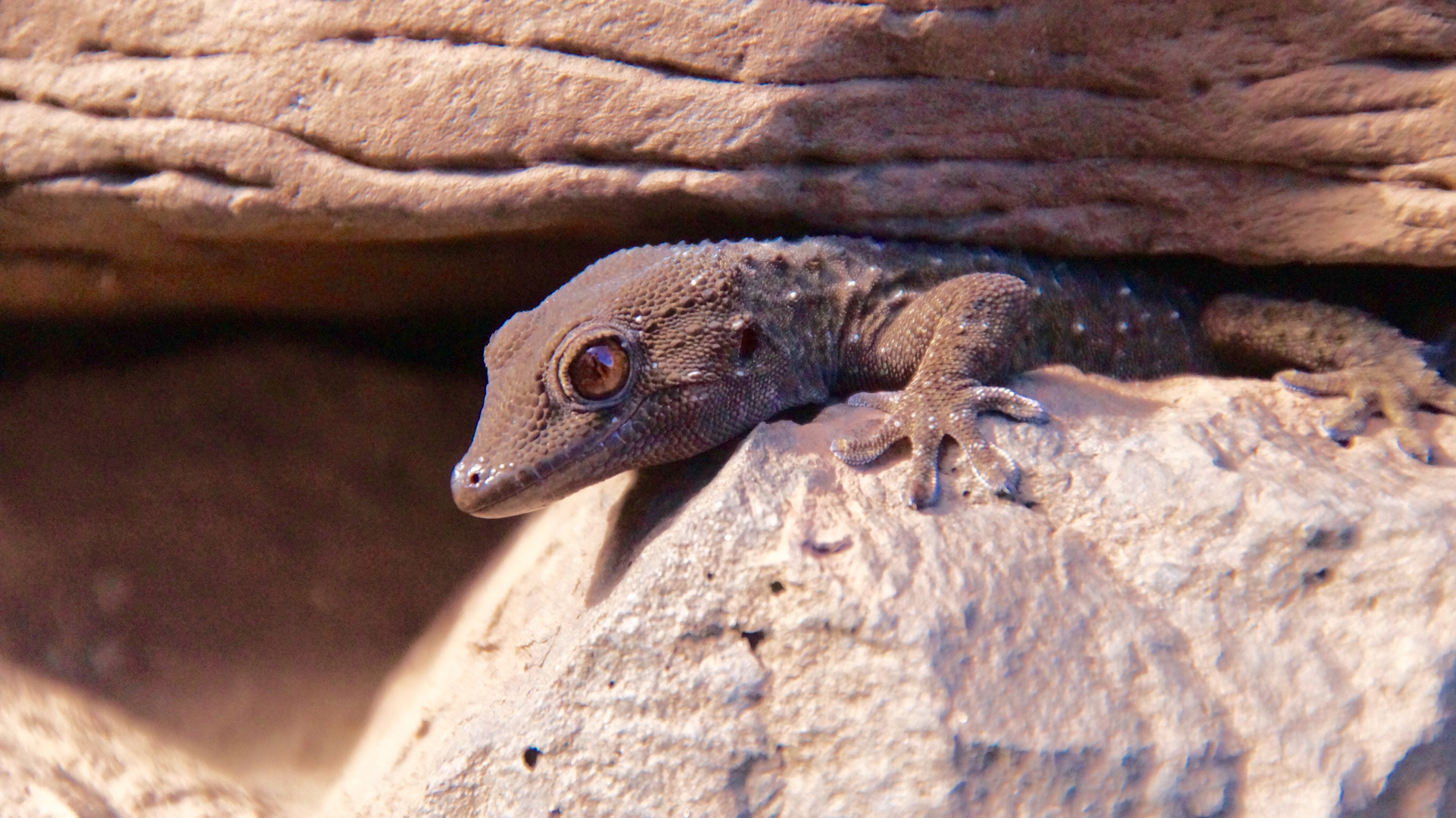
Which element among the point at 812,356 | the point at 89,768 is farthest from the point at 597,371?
the point at 89,768

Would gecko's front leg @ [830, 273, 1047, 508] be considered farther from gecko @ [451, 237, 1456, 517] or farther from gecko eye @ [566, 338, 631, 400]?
gecko eye @ [566, 338, 631, 400]

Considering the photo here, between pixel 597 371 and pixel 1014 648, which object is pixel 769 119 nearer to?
pixel 597 371

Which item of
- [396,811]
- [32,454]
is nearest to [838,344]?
[396,811]

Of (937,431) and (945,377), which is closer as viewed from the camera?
(937,431)

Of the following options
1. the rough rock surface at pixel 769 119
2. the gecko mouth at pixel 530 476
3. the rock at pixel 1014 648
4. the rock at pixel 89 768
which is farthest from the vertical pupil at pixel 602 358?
the rock at pixel 89 768

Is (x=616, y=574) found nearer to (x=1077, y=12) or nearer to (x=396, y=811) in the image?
(x=396, y=811)

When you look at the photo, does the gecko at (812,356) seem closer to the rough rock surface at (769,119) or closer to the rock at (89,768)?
the rough rock surface at (769,119)

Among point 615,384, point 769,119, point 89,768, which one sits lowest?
point 89,768
